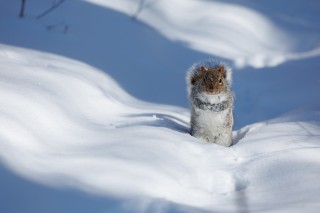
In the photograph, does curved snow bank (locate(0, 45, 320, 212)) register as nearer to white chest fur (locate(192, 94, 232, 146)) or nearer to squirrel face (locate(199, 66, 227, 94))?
white chest fur (locate(192, 94, 232, 146))

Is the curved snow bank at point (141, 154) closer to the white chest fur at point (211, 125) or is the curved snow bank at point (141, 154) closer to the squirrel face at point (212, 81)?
the white chest fur at point (211, 125)

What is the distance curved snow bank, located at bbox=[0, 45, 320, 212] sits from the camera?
223cm

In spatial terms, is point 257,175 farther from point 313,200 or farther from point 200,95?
point 200,95

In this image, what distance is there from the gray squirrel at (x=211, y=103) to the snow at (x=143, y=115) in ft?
0.51

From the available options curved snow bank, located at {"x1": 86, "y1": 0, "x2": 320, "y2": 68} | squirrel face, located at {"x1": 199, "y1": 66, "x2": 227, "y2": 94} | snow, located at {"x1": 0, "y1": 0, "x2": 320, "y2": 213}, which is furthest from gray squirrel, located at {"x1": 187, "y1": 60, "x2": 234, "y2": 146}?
curved snow bank, located at {"x1": 86, "y1": 0, "x2": 320, "y2": 68}

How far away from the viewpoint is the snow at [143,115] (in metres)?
2.20

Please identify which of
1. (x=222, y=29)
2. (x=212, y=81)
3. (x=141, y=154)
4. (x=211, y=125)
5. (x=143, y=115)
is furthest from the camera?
(x=222, y=29)

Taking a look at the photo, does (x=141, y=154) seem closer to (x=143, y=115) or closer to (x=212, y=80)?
(x=212, y=80)

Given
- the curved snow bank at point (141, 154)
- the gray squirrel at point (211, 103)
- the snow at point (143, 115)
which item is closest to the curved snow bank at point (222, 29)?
the snow at point (143, 115)

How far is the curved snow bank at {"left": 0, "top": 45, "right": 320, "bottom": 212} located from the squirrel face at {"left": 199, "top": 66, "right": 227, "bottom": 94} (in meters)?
0.37

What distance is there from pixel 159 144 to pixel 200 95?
1.97 feet

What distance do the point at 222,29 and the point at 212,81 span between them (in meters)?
4.62

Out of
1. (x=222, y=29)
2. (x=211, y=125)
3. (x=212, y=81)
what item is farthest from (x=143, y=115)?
(x=222, y=29)

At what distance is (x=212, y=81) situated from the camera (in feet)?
10.4
